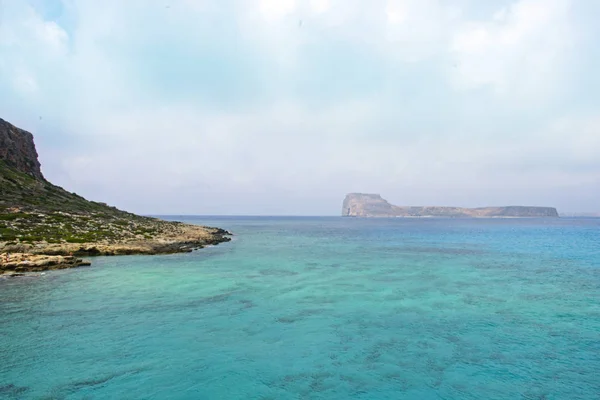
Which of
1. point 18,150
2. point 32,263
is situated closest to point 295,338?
point 32,263

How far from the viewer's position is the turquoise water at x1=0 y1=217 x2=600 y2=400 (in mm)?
12438

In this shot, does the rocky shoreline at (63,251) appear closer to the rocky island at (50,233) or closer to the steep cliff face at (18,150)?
the rocky island at (50,233)

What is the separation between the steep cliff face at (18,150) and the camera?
89062 mm

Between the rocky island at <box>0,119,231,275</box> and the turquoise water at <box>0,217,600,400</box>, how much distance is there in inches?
323

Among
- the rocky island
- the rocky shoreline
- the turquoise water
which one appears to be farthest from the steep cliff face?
the turquoise water

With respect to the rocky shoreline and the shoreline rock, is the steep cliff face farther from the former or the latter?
the shoreline rock

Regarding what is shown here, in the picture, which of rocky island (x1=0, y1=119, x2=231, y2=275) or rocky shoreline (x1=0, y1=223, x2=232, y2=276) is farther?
rocky island (x1=0, y1=119, x2=231, y2=275)

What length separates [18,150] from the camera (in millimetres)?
93688

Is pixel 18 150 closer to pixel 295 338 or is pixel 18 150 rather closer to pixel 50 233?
pixel 50 233

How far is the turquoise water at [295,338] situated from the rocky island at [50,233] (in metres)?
8.21

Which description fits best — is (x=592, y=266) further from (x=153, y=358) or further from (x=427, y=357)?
(x=153, y=358)

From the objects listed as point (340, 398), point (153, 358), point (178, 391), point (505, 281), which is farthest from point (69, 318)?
point (505, 281)

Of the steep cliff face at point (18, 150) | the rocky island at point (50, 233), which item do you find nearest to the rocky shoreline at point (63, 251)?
the rocky island at point (50, 233)

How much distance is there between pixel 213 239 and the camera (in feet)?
242
